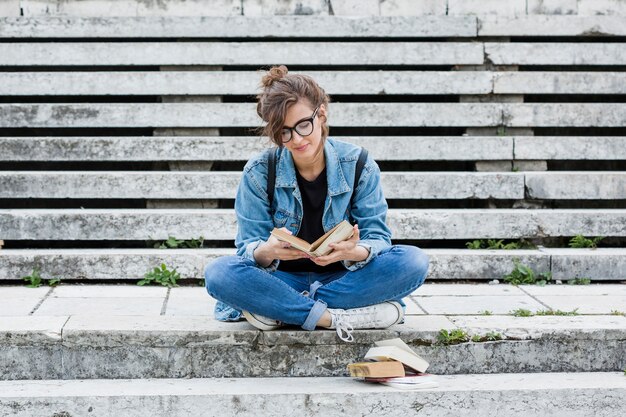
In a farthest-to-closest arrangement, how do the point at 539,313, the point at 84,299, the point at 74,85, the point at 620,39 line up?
1. the point at 620,39
2. the point at 74,85
3. the point at 84,299
4. the point at 539,313

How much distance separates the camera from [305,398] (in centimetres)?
359

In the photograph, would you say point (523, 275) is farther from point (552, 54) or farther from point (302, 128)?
point (302, 128)

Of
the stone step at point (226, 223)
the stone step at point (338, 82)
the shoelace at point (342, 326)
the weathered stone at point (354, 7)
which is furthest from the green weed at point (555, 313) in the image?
the weathered stone at point (354, 7)

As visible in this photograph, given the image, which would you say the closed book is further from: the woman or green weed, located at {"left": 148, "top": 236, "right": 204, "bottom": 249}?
green weed, located at {"left": 148, "top": 236, "right": 204, "bottom": 249}

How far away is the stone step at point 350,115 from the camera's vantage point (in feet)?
19.8

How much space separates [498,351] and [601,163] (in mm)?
2928

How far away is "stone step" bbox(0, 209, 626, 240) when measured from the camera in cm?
541

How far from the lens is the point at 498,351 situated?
13.0 ft

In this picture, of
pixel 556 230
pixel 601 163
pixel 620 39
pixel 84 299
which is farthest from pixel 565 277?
pixel 84 299

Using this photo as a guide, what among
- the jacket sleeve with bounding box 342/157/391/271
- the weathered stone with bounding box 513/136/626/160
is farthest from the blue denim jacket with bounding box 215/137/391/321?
the weathered stone with bounding box 513/136/626/160

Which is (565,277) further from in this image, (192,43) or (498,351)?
(192,43)

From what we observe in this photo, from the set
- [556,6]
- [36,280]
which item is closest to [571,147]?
[556,6]

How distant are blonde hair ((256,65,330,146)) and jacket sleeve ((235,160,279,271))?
11.5 inches

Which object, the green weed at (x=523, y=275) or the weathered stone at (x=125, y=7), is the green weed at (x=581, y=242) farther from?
the weathered stone at (x=125, y=7)
